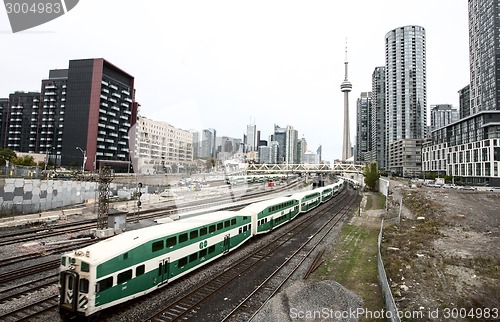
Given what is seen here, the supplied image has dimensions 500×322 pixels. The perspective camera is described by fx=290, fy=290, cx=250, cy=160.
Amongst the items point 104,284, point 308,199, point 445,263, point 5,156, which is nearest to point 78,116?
point 5,156

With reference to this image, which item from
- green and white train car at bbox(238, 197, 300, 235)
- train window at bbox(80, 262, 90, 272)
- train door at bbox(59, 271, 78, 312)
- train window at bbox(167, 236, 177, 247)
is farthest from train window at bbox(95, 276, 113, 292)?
green and white train car at bbox(238, 197, 300, 235)

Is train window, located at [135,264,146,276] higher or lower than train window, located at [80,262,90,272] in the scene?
lower

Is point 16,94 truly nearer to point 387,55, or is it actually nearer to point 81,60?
point 81,60

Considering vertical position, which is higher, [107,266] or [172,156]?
[172,156]

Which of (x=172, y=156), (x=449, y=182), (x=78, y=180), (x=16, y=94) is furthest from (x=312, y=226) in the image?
(x=16, y=94)

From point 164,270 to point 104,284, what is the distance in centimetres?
365

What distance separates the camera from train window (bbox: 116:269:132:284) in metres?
13.0

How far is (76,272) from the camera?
12117 millimetres

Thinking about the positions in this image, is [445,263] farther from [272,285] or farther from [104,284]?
[104,284]

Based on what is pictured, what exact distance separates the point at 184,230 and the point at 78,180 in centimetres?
4278

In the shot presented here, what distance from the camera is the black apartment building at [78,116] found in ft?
326

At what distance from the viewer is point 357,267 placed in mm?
20453

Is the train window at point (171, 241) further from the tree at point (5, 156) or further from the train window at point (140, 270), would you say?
the tree at point (5, 156)

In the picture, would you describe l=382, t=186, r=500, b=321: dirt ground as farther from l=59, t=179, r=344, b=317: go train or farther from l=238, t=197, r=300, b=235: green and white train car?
l=59, t=179, r=344, b=317: go train
